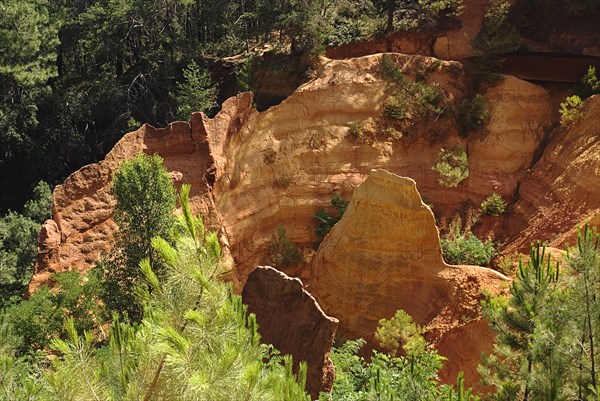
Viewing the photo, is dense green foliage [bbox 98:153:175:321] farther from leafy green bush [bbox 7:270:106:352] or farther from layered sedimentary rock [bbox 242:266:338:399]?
layered sedimentary rock [bbox 242:266:338:399]

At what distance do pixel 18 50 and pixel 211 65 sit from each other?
717 cm

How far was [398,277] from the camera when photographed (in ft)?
51.4

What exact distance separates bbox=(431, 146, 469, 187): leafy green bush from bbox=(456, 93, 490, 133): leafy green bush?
76 centimetres

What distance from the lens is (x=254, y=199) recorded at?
63.3ft

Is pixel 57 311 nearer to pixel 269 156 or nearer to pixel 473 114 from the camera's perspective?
pixel 269 156

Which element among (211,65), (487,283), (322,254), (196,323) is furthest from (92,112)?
(196,323)

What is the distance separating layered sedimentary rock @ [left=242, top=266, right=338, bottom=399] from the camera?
37.8 feet

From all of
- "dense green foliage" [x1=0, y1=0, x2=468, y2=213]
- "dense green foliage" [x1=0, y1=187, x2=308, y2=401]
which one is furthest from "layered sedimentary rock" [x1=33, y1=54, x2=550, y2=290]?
"dense green foliage" [x1=0, y1=187, x2=308, y2=401]

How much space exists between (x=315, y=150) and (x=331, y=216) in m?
2.07

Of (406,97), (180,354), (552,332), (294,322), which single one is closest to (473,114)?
(406,97)

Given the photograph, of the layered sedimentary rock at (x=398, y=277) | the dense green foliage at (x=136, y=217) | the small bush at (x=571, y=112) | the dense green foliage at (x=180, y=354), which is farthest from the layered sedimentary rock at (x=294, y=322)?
the small bush at (x=571, y=112)

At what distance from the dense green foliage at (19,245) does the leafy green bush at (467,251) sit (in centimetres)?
1254

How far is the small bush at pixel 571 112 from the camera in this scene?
17781 mm

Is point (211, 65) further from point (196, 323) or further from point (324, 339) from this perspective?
point (196, 323)
